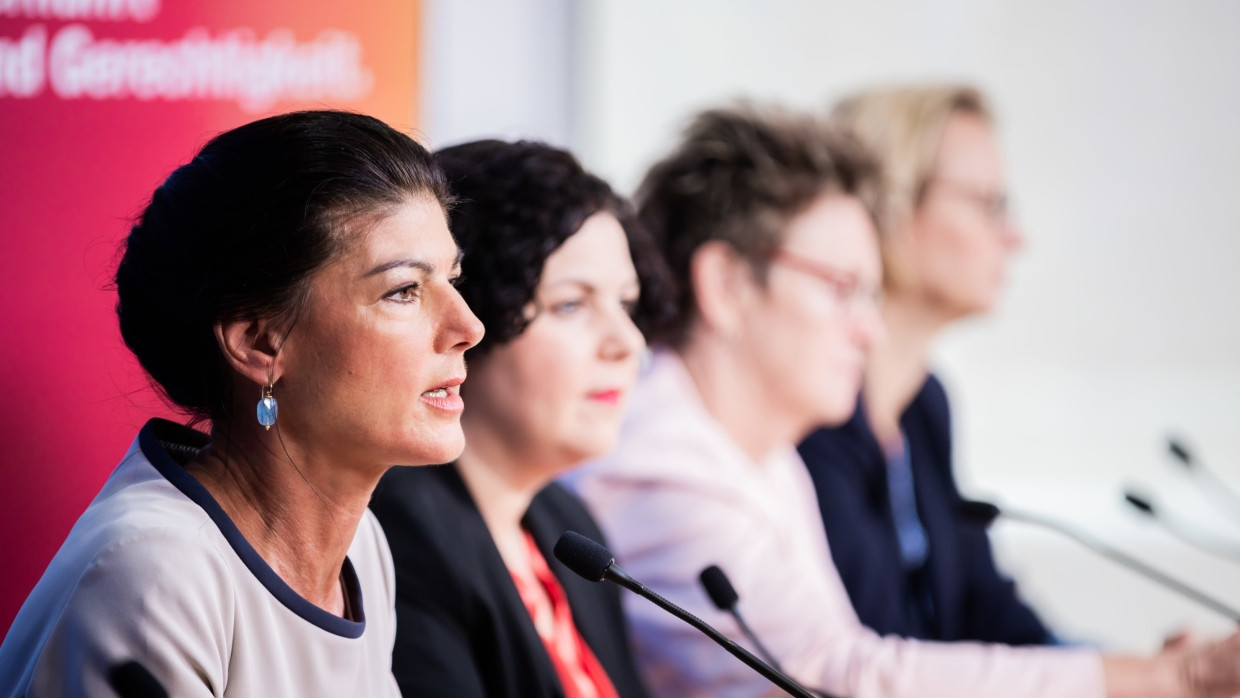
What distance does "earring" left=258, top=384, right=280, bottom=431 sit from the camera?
1039 millimetres

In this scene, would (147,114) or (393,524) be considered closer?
(393,524)

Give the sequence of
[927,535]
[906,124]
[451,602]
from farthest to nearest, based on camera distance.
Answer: [906,124]
[927,535]
[451,602]

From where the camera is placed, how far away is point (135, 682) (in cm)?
88

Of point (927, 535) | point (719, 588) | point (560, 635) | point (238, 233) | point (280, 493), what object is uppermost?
point (238, 233)

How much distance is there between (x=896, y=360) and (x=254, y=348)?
1815mm

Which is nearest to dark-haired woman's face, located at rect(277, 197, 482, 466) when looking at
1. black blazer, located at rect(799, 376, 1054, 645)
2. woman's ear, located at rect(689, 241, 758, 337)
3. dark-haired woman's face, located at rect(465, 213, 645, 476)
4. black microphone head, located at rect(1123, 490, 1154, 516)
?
dark-haired woman's face, located at rect(465, 213, 645, 476)

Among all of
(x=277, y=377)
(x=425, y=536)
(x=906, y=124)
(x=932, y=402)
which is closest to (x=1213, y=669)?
(x=425, y=536)

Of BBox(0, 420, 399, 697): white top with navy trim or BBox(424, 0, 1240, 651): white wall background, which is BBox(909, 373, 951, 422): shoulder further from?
BBox(0, 420, 399, 697): white top with navy trim

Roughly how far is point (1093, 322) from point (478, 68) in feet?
6.68

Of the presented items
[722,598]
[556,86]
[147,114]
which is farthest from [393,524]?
[556,86]

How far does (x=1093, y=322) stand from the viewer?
3.51 metres

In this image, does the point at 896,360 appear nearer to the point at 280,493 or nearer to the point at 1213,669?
the point at 1213,669

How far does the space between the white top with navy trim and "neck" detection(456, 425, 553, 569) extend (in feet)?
1.25

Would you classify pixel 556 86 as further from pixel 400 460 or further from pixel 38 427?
pixel 400 460
